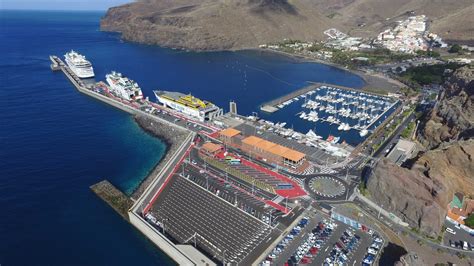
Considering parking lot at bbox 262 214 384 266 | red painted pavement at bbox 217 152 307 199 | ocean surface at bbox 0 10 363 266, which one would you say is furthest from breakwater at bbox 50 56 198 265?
parking lot at bbox 262 214 384 266

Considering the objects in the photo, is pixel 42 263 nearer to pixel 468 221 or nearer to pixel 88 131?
pixel 88 131

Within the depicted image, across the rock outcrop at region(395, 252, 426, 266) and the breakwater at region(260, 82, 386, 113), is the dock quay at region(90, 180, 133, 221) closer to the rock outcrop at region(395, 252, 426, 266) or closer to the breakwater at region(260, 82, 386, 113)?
the rock outcrop at region(395, 252, 426, 266)

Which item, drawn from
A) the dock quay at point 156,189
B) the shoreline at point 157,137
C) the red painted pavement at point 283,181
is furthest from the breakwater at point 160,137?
the red painted pavement at point 283,181

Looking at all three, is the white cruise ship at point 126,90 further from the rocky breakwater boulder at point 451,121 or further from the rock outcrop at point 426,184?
the rocky breakwater boulder at point 451,121

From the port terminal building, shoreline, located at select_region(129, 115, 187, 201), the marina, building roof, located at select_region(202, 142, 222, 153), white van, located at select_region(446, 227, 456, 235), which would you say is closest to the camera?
white van, located at select_region(446, 227, 456, 235)

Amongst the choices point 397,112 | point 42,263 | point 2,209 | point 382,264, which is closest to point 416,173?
point 382,264
